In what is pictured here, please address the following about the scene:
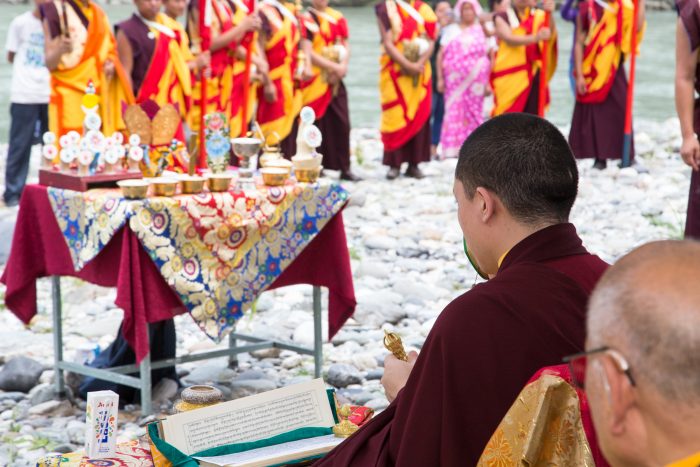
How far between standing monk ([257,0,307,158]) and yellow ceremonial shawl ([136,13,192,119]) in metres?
1.78

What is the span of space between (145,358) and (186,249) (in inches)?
14.4

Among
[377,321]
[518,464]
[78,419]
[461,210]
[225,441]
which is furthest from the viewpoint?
[377,321]

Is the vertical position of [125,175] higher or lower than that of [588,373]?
lower

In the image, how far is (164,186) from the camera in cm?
345

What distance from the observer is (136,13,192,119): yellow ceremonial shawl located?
578 centimetres

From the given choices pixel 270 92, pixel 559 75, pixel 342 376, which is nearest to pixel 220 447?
pixel 342 376

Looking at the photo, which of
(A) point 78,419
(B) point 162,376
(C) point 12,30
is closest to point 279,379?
(B) point 162,376

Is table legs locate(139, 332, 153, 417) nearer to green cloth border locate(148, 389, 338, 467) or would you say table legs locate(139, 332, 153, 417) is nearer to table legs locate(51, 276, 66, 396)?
table legs locate(51, 276, 66, 396)

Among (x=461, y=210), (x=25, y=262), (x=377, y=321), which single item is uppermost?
(x=461, y=210)

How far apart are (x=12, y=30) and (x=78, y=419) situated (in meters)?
→ 4.24

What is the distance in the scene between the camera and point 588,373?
1.19 m

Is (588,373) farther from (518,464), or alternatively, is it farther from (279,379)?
(279,379)

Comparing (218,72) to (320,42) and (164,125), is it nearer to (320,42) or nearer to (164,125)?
(320,42)

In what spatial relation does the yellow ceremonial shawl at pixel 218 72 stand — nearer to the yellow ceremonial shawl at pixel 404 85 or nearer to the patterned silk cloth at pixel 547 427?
the yellow ceremonial shawl at pixel 404 85
